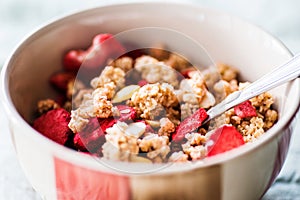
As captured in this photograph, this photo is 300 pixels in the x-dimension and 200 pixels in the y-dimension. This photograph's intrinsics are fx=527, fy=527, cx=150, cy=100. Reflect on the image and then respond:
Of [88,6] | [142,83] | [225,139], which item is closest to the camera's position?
[225,139]

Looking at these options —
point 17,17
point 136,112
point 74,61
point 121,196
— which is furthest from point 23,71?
point 17,17

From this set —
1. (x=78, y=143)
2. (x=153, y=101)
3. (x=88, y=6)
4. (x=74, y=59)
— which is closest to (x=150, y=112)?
(x=153, y=101)

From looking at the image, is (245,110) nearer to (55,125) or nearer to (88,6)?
(55,125)

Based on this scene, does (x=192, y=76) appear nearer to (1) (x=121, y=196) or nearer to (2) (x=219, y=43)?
(2) (x=219, y=43)

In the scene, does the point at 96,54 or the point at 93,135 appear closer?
the point at 93,135

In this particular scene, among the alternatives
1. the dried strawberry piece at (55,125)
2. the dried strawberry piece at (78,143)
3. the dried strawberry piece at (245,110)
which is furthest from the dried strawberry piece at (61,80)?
the dried strawberry piece at (245,110)
